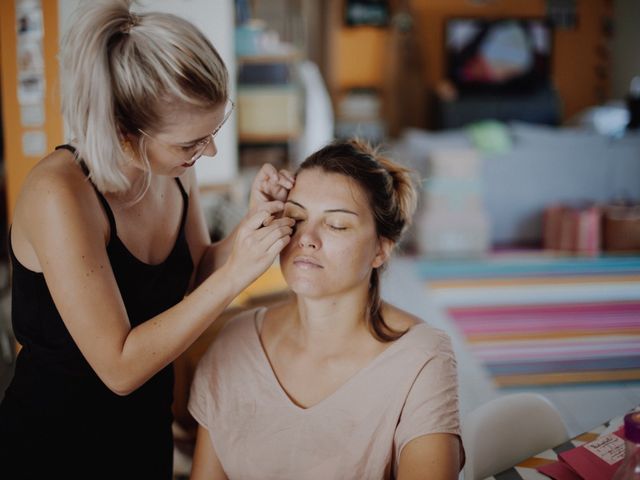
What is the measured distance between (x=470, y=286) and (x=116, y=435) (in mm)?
3940

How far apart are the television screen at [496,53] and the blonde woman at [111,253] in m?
9.08

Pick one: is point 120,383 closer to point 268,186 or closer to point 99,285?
point 99,285

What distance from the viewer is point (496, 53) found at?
32.6 ft

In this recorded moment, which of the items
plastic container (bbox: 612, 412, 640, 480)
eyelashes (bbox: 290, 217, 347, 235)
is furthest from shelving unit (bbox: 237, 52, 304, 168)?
plastic container (bbox: 612, 412, 640, 480)

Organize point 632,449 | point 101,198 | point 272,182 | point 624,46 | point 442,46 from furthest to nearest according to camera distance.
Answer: point 442,46 < point 624,46 < point 272,182 < point 101,198 < point 632,449

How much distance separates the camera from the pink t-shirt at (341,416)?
1.38 metres

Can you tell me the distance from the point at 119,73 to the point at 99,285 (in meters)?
0.37

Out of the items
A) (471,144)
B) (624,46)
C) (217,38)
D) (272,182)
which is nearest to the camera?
(272,182)

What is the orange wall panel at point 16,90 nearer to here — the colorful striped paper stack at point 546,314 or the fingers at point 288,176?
the fingers at point 288,176

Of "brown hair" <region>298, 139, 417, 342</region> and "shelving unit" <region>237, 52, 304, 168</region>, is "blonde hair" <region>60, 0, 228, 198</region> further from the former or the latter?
"shelving unit" <region>237, 52, 304, 168</region>

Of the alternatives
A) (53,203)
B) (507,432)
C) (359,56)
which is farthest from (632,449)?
(359,56)

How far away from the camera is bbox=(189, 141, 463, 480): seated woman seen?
1384 millimetres

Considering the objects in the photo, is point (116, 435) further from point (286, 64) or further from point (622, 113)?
point (622, 113)

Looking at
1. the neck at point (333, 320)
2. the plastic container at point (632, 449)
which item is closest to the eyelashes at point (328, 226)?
the neck at point (333, 320)
